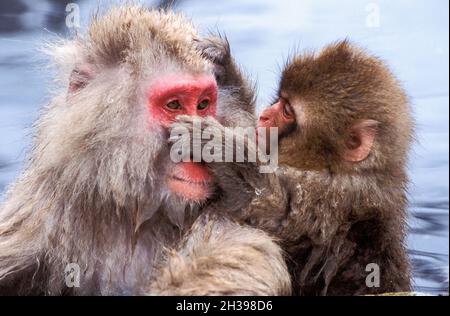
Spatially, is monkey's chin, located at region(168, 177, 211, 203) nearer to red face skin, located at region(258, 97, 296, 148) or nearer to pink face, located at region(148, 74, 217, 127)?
pink face, located at region(148, 74, 217, 127)

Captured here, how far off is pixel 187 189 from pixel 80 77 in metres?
0.81

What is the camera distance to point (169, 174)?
396cm

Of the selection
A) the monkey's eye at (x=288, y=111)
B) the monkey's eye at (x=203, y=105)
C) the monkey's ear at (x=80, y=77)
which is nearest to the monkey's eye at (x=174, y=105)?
the monkey's eye at (x=203, y=105)

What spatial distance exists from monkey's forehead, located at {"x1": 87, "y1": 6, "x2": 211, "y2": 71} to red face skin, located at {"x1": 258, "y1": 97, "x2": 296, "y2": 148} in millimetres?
467

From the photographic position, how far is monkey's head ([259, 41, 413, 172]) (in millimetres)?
4266

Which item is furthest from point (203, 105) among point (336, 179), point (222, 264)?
point (222, 264)

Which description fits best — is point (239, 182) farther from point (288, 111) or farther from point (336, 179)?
point (288, 111)
